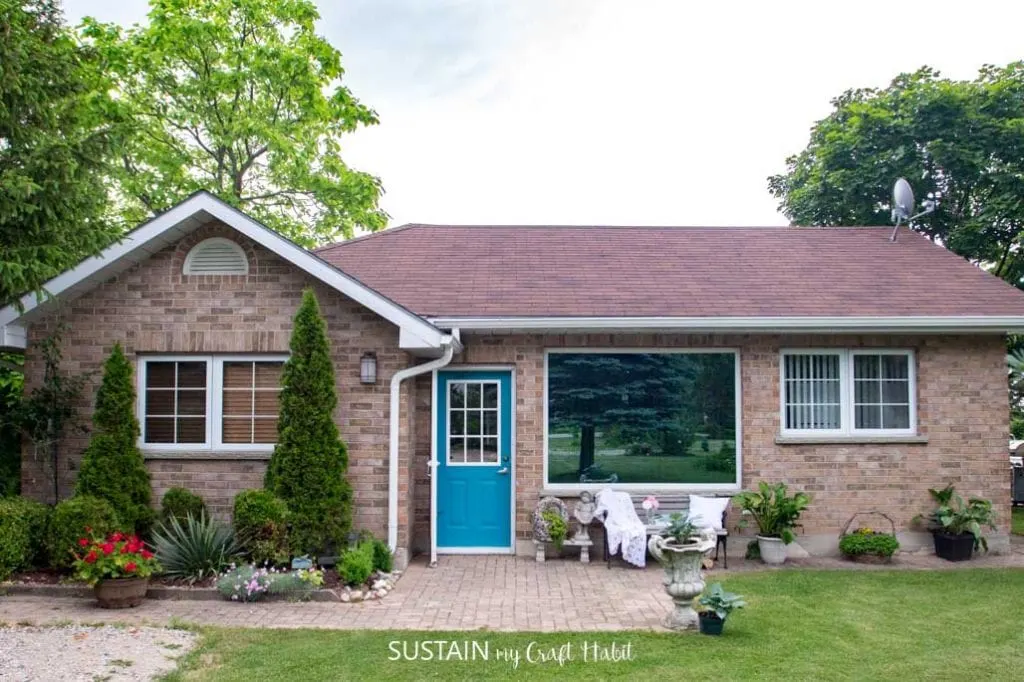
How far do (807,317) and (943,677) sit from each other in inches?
193

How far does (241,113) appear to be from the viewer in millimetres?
19250

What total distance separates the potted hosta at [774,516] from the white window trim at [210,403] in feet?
18.9

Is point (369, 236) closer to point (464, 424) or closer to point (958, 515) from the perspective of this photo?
point (464, 424)

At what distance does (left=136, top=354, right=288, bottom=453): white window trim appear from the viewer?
30.2 ft

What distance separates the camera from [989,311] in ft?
33.6

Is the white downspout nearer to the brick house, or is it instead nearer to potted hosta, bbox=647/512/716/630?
the brick house

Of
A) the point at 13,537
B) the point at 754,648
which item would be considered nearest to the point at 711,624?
the point at 754,648

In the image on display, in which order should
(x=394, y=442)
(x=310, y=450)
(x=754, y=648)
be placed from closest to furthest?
1. (x=754, y=648)
2. (x=310, y=450)
3. (x=394, y=442)

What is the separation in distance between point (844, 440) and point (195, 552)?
25.3 feet

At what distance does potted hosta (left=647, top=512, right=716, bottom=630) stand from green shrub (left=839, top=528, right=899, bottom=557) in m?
3.78

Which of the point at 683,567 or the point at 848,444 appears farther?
the point at 848,444

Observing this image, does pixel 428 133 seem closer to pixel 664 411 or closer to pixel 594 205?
pixel 594 205

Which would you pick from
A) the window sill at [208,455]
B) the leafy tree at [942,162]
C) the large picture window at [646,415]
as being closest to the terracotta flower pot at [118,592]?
the window sill at [208,455]

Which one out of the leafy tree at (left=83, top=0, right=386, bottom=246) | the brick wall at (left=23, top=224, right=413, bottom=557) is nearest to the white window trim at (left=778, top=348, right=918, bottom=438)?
the brick wall at (left=23, top=224, right=413, bottom=557)
